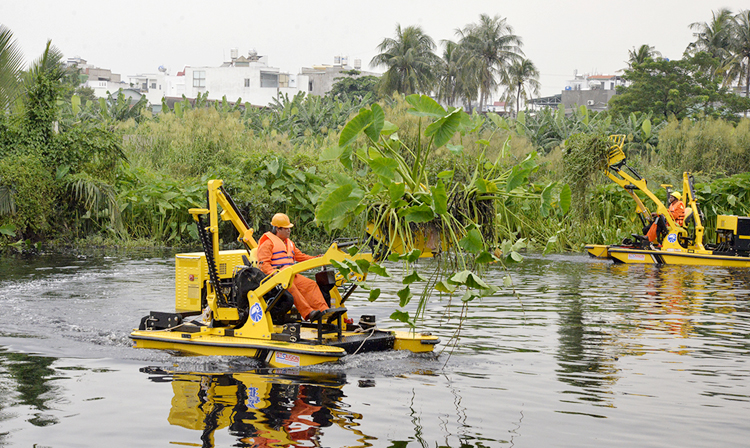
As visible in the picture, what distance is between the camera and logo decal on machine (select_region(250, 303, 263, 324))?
9352 millimetres

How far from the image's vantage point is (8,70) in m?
21.9

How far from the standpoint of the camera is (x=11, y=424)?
22.1 ft

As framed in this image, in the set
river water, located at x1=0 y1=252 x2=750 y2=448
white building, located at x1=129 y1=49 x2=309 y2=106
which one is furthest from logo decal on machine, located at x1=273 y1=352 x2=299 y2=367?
white building, located at x1=129 y1=49 x2=309 y2=106

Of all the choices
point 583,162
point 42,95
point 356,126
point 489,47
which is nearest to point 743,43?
point 489,47

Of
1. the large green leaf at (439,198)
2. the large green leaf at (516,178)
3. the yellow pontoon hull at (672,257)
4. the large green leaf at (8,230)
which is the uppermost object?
the large green leaf at (516,178)

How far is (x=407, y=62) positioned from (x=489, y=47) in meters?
8.59

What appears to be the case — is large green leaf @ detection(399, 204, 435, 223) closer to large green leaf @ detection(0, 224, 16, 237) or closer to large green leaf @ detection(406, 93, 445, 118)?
large green leaf @ detection(406, 93, 445, 118)

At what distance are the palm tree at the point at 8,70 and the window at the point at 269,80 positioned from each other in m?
71.4

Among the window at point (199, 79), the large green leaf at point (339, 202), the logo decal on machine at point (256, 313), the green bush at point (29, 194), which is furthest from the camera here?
the window at point (199, 79)

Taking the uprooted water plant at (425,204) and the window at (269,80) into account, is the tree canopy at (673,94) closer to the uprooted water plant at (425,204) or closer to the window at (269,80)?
the uprooted water plant at (425,204)

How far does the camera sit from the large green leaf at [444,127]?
262 inches

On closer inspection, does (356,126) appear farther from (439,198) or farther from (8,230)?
(8,230)

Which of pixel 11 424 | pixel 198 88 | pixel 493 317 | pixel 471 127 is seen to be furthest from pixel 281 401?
pixel 198 88

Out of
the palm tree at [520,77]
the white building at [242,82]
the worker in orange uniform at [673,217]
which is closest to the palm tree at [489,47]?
the palm tree at [520,77]
